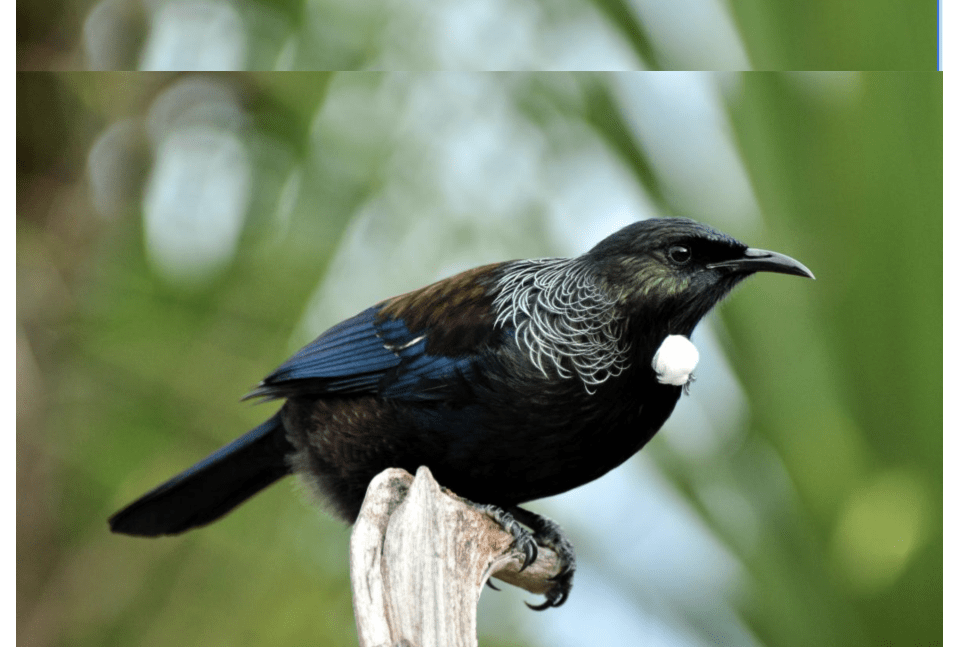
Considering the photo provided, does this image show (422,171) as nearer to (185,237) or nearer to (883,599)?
(185,237)

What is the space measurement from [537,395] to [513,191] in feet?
4.07

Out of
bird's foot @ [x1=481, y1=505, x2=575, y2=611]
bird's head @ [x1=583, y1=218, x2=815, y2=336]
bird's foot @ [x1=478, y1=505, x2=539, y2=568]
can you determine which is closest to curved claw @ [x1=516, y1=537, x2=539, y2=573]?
bird's foot @ [x1=478, y1=505, x2=539, y2=568]

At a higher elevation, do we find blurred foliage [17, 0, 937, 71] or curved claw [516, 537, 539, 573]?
blurred foliage [17, 0, 937, 71]

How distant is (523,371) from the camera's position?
1.90 meters

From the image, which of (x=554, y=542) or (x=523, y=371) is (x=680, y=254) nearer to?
(x=523, y=371)

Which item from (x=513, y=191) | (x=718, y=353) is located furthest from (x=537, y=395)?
(x=513, y=191)

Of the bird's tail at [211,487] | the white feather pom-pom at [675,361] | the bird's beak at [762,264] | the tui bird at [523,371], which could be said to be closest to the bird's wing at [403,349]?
the tui bird at [523,371]

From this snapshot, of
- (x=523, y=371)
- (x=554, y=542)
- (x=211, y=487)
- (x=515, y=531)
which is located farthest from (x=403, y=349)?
(x=211, y=487)

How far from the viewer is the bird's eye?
1927mm

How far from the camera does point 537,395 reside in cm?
188

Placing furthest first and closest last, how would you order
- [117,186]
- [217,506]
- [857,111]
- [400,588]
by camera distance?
[117,186], [857,111], [217,506], [400,588]

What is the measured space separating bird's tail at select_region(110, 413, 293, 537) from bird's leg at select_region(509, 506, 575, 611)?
0.58 metres

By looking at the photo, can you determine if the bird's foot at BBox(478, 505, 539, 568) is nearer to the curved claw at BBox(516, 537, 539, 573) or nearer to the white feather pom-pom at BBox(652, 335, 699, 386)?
the curved claw at BBox(516, 537, 539, 573)

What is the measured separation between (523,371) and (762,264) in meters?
0.50
